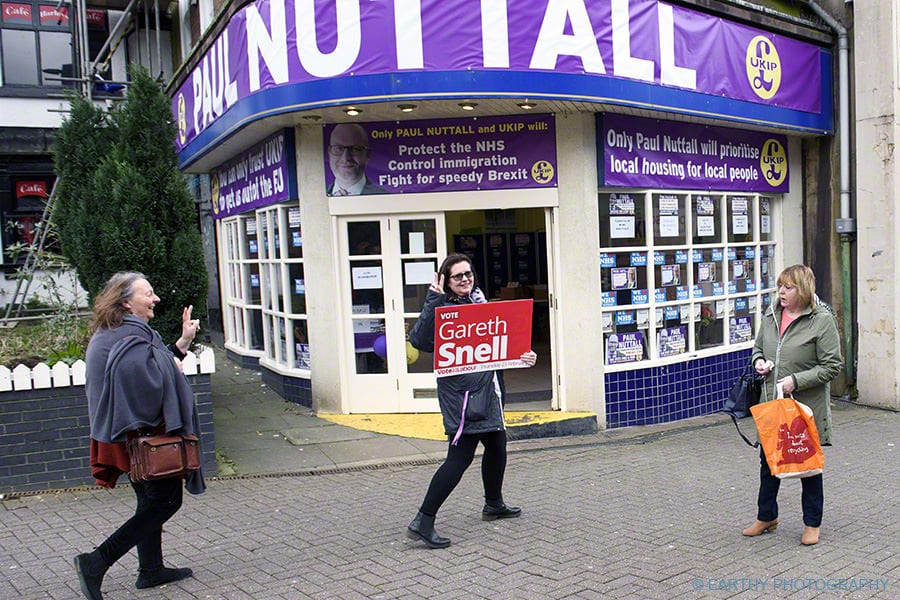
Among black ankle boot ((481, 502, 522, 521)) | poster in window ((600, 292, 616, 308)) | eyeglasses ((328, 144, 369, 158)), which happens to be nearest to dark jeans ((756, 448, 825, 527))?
black ankle boot ((481, 502, 522, 521))

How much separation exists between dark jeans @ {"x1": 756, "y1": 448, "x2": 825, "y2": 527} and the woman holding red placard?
1.69m

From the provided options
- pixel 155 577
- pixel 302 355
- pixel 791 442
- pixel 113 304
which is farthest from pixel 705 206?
pixel 155 577

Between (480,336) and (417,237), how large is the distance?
352cm

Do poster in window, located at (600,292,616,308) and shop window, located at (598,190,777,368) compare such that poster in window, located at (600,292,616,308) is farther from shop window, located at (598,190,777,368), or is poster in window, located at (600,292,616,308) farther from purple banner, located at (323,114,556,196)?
purple banner, located at (323,114,556,196)

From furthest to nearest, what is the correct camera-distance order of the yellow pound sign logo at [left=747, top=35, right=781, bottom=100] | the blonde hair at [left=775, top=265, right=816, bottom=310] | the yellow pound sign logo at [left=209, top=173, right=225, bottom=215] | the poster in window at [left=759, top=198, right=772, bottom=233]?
the yellow pound sign logo at [left=209, top=173, right=225, bottom=215] → the poster in window at [left=759, top=198, right=772, bottom=233] → the yellow pound sign logo at [left=747, top=35, right=781, bottom=100] → the blonde hair at [left=775, top=265, right=816, bottom=310]

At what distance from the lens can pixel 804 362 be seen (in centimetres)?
482

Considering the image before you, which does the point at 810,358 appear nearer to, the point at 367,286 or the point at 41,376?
the point at 367,286

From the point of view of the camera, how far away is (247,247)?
1135 centimetres

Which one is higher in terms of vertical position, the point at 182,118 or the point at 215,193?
the point at 182,118

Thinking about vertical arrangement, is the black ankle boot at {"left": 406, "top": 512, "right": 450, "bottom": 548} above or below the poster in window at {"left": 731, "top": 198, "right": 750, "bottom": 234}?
below

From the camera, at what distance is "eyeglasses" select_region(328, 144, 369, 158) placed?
27.2 ft

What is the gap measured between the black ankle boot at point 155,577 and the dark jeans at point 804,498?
3598mm

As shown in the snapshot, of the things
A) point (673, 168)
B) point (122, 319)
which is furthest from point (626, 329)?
point (122, 319)

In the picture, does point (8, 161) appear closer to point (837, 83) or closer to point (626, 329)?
point (626, 329)
